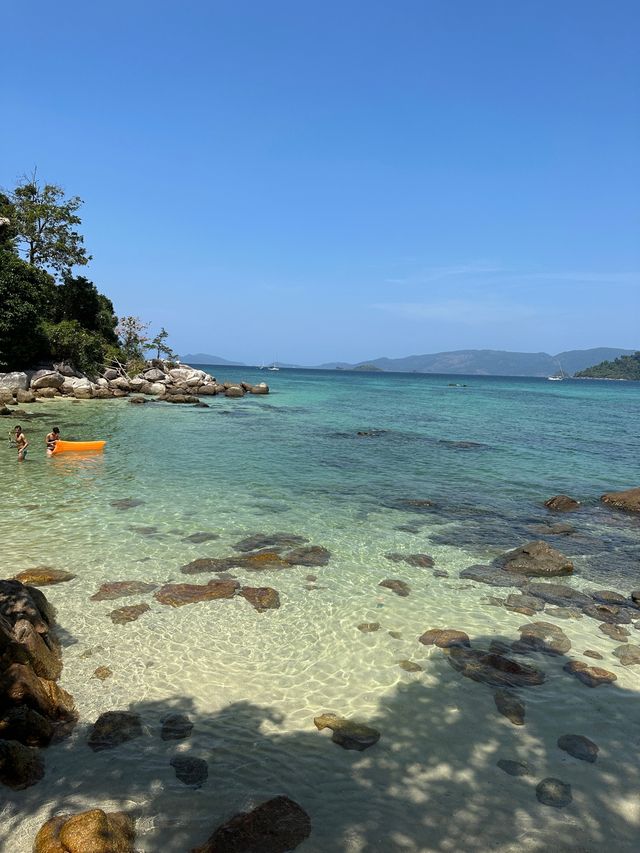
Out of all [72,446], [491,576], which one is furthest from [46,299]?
[491,576]

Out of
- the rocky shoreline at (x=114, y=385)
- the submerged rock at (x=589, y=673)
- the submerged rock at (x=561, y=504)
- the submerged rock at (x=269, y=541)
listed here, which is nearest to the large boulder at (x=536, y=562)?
the submerged rock at (x=589, y=673)

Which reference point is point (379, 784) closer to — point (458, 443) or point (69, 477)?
point (69, 477)

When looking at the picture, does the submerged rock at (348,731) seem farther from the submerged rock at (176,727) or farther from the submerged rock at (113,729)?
the submerged rock at (113,729)

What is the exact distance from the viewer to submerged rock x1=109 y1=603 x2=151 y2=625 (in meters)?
8.89

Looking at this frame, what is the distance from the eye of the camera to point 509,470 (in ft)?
78.8

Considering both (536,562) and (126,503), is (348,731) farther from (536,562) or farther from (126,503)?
(126,503)

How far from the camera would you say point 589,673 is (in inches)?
308

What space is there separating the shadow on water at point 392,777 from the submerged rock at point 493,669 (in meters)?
0.39

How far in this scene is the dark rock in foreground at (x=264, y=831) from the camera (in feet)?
15.2

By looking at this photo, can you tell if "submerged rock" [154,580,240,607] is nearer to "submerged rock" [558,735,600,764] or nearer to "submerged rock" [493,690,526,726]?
"submerged rock" [493,690,526,726]

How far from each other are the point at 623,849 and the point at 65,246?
6243 cm

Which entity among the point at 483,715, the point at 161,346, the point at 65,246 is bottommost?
the point at 483,715

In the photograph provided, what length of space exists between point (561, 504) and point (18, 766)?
17.0 metres

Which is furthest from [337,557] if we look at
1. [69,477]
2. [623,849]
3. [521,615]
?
[69,477]
